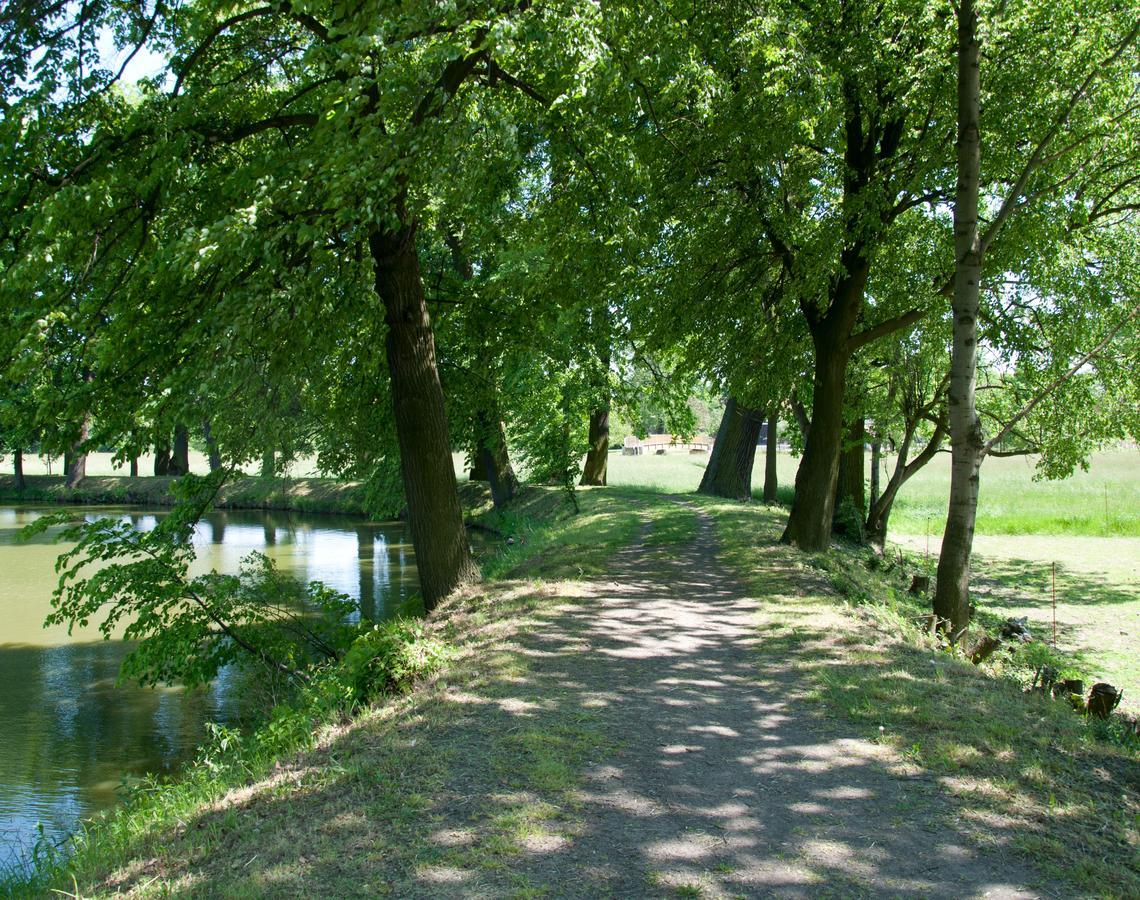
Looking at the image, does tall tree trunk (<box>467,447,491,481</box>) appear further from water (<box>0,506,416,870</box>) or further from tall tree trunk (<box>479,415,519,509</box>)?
water (<box>0,506,416,870</box>)

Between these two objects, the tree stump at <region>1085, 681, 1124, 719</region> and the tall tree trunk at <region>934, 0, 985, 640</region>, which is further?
the tall tree trunk at <region>934, 0, 985, 640</region>

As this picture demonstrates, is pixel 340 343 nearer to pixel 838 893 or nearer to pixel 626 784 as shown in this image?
pixel 626 784

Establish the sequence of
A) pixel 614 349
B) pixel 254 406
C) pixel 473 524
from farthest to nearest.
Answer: pixel 473 524
pixel 614 349
pixel 254 406

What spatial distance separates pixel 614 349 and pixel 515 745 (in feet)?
41.4

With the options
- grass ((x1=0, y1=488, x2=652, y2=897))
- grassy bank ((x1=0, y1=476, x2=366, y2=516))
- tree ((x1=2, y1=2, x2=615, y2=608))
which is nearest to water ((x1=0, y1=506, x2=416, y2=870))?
grass ((x1=0, y1=488, x2=652, y2=897))

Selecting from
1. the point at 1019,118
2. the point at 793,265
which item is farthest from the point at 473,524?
the point at 1019,118

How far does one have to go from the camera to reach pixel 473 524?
3005 cm

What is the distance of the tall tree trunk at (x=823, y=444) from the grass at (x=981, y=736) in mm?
3534

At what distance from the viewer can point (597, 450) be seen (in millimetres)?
31094

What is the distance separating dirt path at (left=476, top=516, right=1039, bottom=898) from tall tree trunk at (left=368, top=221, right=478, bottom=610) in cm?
307

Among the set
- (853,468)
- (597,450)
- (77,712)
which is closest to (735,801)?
(77,712)

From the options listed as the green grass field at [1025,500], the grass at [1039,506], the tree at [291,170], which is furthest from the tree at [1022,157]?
the grass at [1039,506]

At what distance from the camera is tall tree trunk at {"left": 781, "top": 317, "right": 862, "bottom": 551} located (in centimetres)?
1341

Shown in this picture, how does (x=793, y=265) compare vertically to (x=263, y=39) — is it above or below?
below
